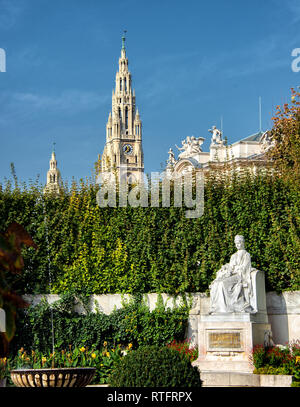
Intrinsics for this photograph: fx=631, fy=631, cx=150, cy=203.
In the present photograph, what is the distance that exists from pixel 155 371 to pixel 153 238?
8.48 metres

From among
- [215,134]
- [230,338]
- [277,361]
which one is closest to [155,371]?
[277,361]

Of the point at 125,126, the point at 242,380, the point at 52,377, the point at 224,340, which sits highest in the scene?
the point at 125,126

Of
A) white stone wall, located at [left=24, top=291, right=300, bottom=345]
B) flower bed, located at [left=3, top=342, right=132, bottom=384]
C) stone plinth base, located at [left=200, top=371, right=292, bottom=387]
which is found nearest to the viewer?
stone plinth base, located at [left=200, top=371, right=292, bottom=387]

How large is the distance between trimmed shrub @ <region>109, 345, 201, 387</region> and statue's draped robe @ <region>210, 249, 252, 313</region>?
5.46 m

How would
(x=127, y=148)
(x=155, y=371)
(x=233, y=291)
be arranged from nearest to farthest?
(x=155, y=371) < (x=233, y=291) < (x=127, y=148)

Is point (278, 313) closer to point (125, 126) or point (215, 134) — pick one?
point (215, 134)

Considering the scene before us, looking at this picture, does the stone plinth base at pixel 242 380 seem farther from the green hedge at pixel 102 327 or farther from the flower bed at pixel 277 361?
the green hedge at pixel 102 327

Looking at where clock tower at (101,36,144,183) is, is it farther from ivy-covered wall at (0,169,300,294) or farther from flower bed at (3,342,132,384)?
flower bed at (3,342,132,384)

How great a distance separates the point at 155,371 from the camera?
750 centimetres

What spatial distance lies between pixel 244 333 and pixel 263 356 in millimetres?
798

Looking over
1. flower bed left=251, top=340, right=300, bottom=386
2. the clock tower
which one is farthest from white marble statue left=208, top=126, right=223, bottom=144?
the clock tower

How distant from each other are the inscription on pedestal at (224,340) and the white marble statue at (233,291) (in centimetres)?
52

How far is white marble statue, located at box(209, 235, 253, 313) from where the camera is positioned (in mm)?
13180
